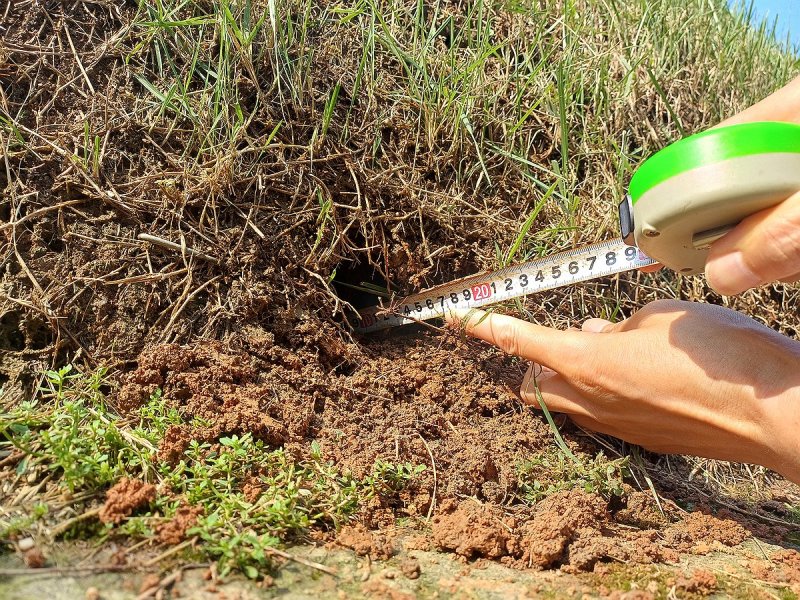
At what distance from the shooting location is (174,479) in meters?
1.67

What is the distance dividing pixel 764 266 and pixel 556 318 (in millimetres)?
1140

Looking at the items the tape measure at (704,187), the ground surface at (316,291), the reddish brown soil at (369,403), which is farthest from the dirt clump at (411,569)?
the tape measure at (704,187)

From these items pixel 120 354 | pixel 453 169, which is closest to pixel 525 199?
pixel 453 169

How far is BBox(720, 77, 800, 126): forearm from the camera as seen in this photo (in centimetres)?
191

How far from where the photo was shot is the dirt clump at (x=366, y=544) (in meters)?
1.64

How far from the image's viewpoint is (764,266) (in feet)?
5.22

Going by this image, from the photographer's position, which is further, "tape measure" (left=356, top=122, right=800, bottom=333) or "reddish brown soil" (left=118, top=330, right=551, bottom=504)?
"reddish brown soil" (left=118, top=330, right=551, bottom=504)

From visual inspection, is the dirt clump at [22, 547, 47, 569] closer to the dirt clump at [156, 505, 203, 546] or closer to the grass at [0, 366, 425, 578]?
the grass at [0, 366, 425, 578]

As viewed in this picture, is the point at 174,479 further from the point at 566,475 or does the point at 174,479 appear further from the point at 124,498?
the point at 566,475

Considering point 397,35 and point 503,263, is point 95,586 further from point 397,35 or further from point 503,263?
point 397,35

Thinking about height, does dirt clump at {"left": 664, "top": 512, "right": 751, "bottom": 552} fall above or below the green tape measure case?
below

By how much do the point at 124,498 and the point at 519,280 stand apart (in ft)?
5.42

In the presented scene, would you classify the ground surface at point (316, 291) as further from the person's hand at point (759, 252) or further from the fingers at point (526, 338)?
the person's hand at point (759, 252)

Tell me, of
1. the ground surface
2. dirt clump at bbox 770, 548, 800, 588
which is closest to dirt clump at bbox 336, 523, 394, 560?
the ground surface
